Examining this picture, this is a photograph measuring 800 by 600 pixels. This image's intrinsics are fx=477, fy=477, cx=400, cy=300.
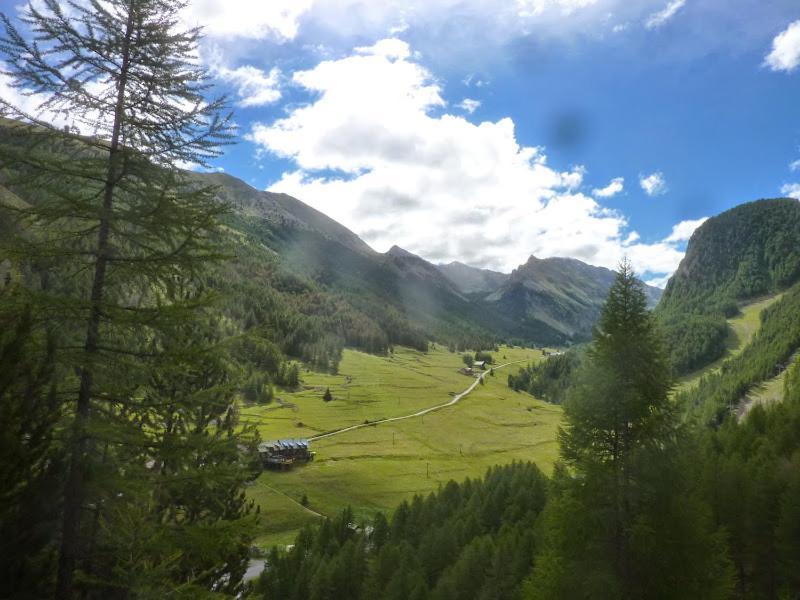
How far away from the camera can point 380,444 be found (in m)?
121

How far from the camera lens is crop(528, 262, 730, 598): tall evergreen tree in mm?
16797

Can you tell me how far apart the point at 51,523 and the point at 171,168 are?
28.4ft

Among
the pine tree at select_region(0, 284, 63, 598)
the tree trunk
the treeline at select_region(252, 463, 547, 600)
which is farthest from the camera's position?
the treeline at select_region(252, 463, 547, 600)

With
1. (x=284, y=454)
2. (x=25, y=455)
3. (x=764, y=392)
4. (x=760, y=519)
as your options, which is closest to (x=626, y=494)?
(x=25, y=455)

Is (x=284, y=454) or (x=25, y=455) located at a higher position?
(x=25, y=455)

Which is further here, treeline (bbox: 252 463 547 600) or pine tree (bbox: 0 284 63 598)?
treeline (bbox: 252 463 547 600)

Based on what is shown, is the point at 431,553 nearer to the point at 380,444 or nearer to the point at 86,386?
the point at 86,386

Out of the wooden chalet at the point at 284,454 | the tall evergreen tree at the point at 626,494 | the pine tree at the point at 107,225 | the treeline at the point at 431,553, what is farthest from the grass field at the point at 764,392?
the pine tree at the point at 107,225

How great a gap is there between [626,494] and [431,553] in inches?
1329

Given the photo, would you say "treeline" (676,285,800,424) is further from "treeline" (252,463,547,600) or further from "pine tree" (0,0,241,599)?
"pine tree" (0,0,241,599)

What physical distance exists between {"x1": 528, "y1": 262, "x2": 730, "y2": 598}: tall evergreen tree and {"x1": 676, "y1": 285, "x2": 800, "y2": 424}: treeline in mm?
128178

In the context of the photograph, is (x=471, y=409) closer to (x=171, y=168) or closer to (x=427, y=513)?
(x=427, y=513)

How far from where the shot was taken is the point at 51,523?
1034 centimetres

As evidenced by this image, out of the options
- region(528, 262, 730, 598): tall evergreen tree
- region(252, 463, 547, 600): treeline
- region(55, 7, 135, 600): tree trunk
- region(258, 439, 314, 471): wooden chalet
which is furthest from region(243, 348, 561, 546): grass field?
region(55, 7, 135, 600): tree trunk
